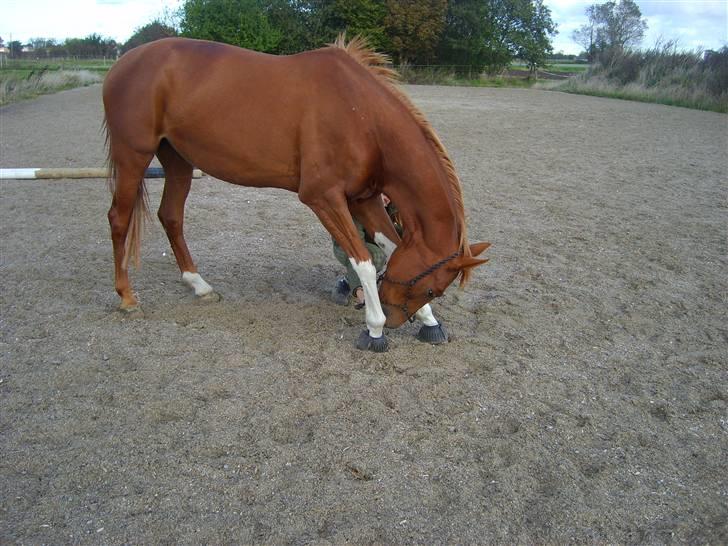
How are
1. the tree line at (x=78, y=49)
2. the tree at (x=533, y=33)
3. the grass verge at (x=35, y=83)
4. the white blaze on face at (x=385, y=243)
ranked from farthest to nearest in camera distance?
the tree line at (x=78, y=49) → the tree at (x=533, y=33) → the grass verge at (x=35, y=83) → the white blaze on face at (x=385, y=243)

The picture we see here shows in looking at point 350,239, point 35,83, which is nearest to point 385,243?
point 350,239

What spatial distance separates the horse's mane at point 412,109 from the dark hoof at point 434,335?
519 mm

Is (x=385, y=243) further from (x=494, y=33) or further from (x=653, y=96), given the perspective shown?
(x=494, y=33)

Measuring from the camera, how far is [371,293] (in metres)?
3.61

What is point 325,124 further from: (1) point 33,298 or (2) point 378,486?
(1) point 33,298

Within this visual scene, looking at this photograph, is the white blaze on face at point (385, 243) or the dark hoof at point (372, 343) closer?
Result: the dark hoof at point (372, 343)

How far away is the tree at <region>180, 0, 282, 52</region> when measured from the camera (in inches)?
1409

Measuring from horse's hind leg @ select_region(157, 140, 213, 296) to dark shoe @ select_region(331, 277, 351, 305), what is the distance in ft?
3.09

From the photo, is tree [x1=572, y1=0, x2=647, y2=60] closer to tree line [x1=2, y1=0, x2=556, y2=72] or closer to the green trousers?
tree line [x1=2, y1=0, x2=556, y2=72]

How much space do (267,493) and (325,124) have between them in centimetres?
209

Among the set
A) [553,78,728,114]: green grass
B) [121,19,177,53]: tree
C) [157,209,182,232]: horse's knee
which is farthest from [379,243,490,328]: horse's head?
[121,19,177,53]: tree

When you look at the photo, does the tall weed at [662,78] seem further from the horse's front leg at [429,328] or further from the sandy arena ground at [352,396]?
the horse's front leg at [429,328]

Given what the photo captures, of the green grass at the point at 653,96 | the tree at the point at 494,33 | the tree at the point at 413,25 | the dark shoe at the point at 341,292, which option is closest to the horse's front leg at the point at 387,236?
the dark shoe at the point at 341,292

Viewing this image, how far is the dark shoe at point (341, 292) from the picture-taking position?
449 cm
